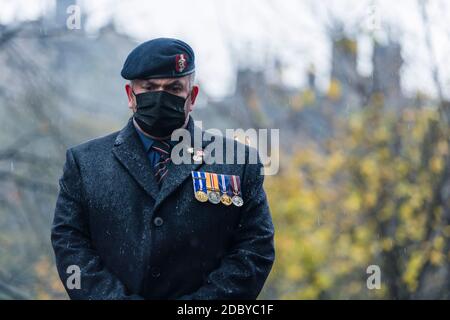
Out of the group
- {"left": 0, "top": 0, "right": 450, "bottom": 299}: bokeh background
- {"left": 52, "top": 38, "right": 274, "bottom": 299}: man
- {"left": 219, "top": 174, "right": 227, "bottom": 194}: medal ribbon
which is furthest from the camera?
{"left": 0, "top": 0, "right": 450, "bottom": 299}: bokeh background

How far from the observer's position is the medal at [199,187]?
2.95 m

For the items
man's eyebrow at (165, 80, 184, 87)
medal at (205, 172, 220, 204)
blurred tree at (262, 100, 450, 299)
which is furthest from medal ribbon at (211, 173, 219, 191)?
blurred tree at (262, 100, 450, 299)

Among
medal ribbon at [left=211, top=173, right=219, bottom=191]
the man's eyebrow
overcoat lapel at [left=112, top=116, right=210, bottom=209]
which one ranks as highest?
the man's eyebrow

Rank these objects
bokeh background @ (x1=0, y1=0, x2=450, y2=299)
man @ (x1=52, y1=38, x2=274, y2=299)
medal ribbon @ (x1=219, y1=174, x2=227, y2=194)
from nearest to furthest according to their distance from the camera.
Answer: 1. man @ (x1=52, y1=38, x2=274, y2=299)
2. medal ribbon @ (x1=219, y1=174, x2=227, y2=194)
3. bokeh background @ (x1=0, y1=0, x2=450, y2=299)

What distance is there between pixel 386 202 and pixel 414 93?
5.62 ft

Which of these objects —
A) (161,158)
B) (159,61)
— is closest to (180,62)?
(159,61)

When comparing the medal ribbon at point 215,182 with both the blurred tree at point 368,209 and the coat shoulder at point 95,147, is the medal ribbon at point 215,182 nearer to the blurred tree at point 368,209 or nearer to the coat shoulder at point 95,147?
the coat shoulder at point 95,147

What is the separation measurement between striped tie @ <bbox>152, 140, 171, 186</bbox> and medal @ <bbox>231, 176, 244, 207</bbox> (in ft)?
0.84

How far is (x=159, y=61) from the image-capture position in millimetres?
2969

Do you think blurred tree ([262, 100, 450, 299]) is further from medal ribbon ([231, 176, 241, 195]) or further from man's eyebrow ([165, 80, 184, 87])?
man's eyebrow ([165, 80, 184, 87])

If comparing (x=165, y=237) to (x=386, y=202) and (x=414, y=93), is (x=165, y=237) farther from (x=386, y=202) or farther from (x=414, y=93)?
(x=386, y=202)

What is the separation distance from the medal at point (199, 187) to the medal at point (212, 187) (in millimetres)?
17

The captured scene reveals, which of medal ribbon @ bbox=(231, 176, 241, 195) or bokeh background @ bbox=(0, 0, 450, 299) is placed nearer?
medal ribbon @ bbox=(231, 176, 241, 195)

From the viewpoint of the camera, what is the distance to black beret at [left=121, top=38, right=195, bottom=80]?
296 centimetres
